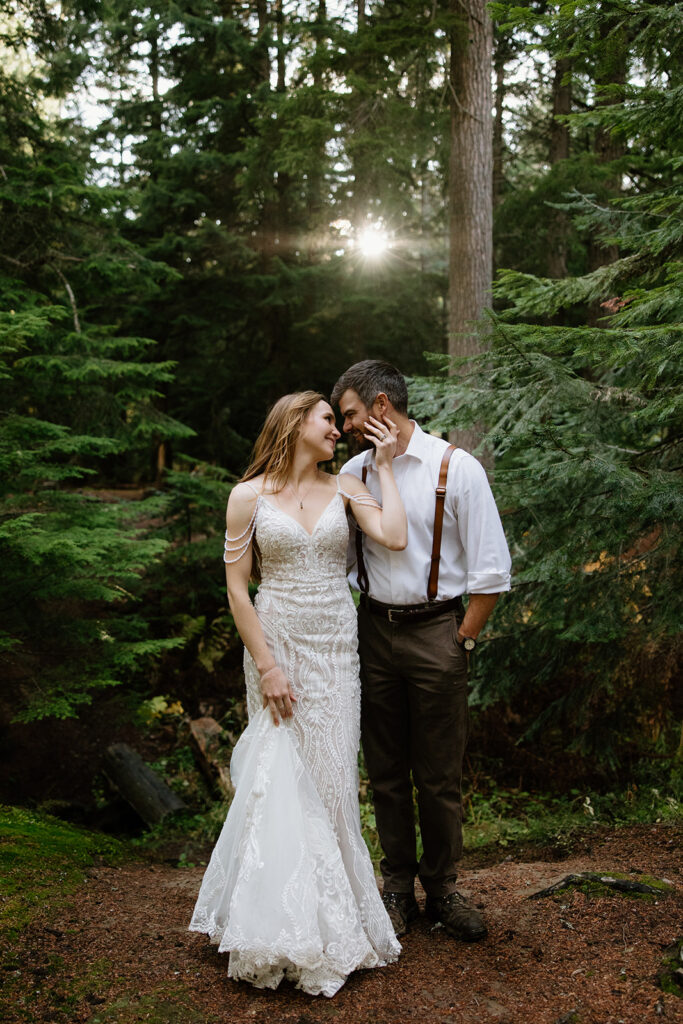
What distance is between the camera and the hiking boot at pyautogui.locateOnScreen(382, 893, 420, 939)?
3.39 metres

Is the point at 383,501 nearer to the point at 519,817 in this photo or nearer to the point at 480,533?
the point at 480,533

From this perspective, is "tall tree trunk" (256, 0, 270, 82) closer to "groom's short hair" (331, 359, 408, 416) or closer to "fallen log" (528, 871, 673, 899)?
"groom's short hair" (331, 359, 408, 416)

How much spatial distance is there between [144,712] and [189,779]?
1.33 m

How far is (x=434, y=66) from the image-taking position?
829 centimetres

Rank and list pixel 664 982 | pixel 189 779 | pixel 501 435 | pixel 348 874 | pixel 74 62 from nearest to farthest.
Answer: pixel 664 982 → pixel 348 874 → pixel 501 435 → pixel 189 779 → pixel 74 62

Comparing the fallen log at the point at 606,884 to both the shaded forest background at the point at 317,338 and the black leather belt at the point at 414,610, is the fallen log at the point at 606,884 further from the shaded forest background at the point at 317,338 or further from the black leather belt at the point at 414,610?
the black leather belt at the point at 414,610

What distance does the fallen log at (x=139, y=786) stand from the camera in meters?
6.38

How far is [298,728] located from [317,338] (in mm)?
11764

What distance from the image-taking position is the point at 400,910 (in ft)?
11.4

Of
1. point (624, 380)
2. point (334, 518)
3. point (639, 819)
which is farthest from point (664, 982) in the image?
point (624, 380)

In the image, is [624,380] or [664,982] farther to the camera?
[624,380]

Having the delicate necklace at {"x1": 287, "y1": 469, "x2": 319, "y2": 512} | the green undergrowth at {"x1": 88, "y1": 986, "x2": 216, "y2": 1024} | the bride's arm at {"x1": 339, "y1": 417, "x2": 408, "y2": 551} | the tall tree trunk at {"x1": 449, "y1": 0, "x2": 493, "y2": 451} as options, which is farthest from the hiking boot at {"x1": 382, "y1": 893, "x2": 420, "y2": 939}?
the tall tree trunk at {"x1": 449, "y1": 0, "x2": 493, "y2": 451}

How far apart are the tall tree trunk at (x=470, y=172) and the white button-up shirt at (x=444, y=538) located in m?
3.90

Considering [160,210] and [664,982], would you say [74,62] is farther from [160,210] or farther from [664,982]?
[664,982]
